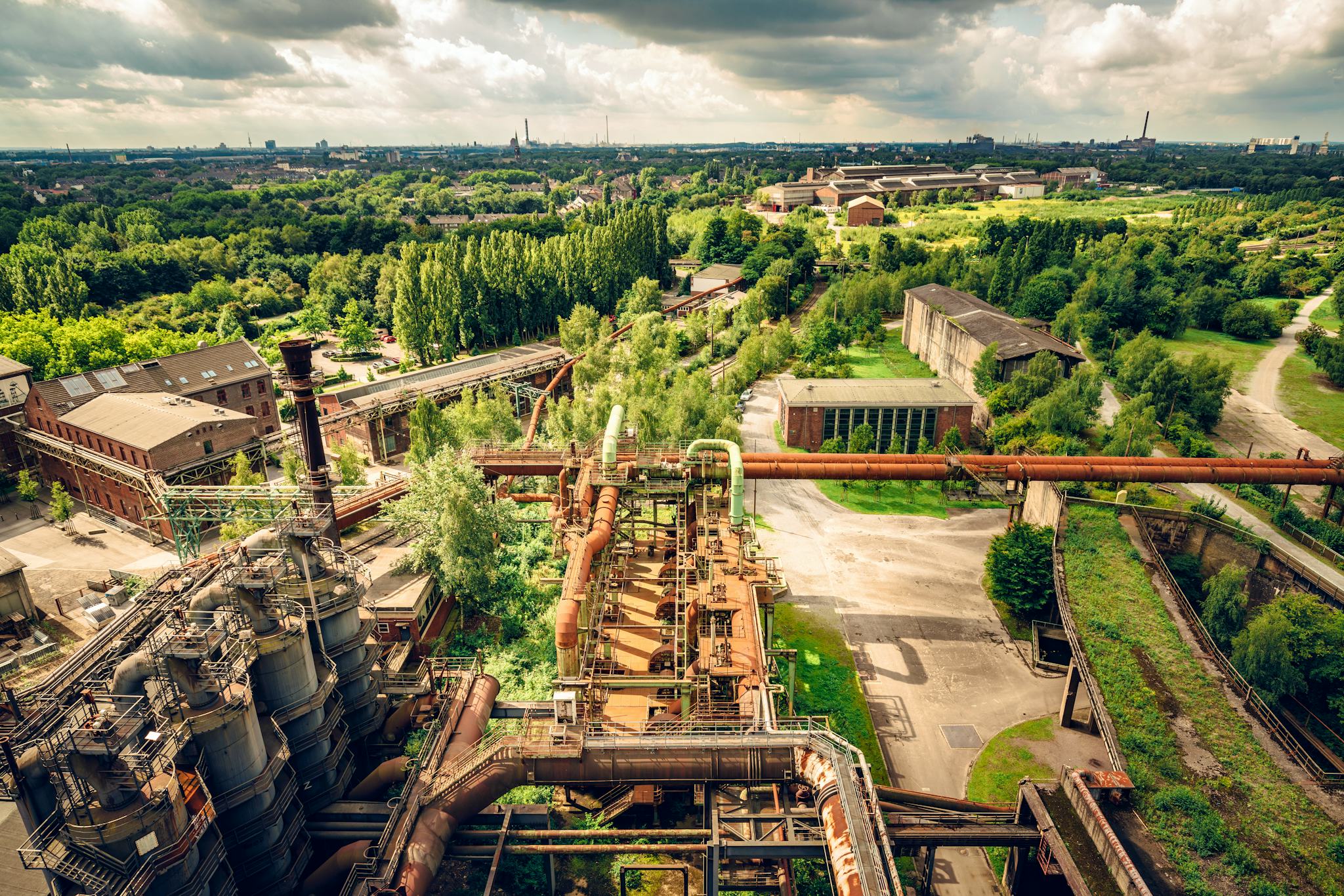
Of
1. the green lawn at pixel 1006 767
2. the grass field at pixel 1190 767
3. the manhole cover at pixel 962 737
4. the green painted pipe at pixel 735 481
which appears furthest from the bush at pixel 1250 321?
the green painted pipe at pixel 735 481

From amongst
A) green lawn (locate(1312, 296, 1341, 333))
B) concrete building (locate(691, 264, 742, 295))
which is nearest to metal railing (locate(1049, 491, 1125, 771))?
green lawn (locate(1312, 296, 1341, 333))

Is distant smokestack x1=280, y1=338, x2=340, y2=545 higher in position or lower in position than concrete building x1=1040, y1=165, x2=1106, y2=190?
lower

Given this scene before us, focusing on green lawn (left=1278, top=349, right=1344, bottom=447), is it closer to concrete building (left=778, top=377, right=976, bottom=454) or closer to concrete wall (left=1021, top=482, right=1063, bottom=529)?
concrete building (left=778, top=377, right=976, bottom=454)

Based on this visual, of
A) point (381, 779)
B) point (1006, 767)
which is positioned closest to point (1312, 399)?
point (1006, 767)

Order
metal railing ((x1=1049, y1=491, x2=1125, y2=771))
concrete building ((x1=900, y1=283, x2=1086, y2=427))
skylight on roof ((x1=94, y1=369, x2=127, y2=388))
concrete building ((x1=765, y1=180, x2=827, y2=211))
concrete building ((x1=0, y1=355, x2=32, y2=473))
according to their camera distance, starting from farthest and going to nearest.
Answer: concrete building ((x1=765, y1=180, x2=827, y2=211)), concrete building ((x1=900, y1=283, x2=1086, y2=427)), skylight on roof ((x1=94, y1=369, x2=127, y2=388)), concrete building ((x1=0, y1=355, x2=32, y2=473)), metal railing ((x1=1049, y1=491, x2=1125, y2=771))

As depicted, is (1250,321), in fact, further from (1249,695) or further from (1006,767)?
(1006,767)
